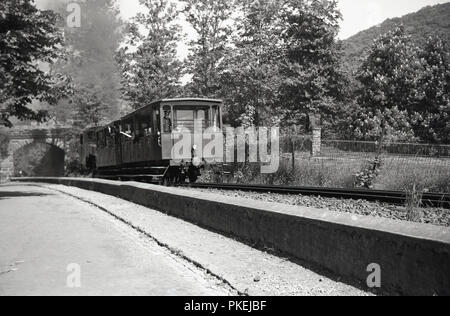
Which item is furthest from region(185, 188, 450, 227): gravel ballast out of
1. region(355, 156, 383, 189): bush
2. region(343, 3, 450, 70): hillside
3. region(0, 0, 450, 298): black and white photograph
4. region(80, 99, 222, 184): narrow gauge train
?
region(343, 3, 450, 70): hillside

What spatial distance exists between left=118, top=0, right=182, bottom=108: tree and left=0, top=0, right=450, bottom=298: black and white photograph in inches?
5.5

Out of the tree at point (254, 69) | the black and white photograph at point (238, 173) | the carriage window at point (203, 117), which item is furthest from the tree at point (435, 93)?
the carriage window at point (203, 117)

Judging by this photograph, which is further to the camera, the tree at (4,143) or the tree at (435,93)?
the tree at (4,143)

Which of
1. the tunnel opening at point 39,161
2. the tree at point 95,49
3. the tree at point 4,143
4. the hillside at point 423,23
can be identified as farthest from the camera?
the tunnel opening at point 39,161

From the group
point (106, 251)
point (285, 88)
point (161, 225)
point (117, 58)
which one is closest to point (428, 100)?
point (285, 88)

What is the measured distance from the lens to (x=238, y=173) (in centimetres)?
1977

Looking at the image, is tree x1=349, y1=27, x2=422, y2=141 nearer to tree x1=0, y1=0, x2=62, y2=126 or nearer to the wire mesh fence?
the wire mesh fence

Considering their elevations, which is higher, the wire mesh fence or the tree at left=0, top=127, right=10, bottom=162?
the tree at left=0, top=127, right=10, bottom=162

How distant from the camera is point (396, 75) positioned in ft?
124

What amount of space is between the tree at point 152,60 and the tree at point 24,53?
18.0 metres

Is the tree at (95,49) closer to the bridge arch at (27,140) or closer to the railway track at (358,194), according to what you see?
the bridge arch at (27,140)

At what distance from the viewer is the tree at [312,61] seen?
127ft

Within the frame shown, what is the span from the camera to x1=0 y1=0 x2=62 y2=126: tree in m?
15.0
